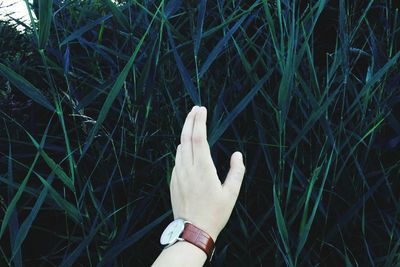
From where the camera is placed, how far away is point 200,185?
574mm

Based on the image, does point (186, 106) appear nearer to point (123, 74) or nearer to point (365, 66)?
point (123, 74)

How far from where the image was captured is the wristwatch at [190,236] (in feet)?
1.81

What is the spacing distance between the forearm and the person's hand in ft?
0.09

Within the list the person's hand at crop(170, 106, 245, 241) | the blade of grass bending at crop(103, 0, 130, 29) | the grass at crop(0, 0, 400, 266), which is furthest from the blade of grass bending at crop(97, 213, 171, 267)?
the blade of grass bending at crop(103, 0, 130, 29)

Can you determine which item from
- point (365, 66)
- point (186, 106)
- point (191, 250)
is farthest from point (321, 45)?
point (191, 250)

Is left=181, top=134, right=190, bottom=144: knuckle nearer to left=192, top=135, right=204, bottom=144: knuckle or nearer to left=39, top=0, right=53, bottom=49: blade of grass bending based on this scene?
left=192, top=135, right=204, bottom=144: knuckle

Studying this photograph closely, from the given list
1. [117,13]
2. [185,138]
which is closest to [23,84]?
[117,13]

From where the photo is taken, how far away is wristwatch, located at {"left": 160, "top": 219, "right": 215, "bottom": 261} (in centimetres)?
55

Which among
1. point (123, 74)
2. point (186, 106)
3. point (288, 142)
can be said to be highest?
point (123, 74)

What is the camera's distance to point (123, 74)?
79cm

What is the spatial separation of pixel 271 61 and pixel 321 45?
0.86ft

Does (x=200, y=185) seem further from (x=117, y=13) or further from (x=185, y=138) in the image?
(x=117, y=13)

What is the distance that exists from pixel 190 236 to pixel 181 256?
1.0 inches

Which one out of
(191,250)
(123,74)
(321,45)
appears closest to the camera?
(191,250)
